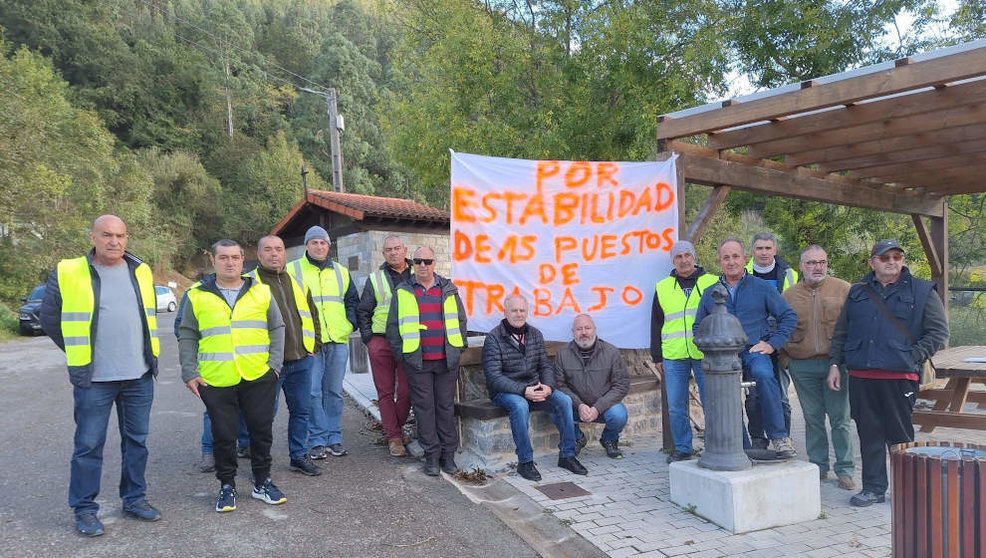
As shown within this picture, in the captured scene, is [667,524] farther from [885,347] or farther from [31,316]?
[31,316]

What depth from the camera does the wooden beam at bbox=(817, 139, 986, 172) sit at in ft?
19.7

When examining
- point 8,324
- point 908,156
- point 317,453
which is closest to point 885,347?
point 908,156

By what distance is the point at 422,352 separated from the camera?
4844 mm

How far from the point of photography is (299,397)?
485 centimetres

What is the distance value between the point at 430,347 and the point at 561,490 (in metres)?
1.43

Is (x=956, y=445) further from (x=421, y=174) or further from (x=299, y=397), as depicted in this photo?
(x=421, y=174)

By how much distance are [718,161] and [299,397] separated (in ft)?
13.7

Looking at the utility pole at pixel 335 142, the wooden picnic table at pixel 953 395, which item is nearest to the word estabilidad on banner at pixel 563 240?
the wooden picnic table at pixel 953 395

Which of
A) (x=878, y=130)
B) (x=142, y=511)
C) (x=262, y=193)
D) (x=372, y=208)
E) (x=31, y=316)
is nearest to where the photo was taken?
(x=142, y=511)

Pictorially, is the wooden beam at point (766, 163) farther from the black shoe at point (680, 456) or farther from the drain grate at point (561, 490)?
A: the drain grate at point (561, 490)

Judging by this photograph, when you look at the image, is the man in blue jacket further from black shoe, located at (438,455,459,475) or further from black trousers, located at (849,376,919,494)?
black shoe, located at (438,455,459,475)

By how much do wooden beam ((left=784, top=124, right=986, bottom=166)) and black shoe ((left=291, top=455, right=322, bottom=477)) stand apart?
17.0 feet

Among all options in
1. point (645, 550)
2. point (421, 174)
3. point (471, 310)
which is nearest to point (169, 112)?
point (421, 174)

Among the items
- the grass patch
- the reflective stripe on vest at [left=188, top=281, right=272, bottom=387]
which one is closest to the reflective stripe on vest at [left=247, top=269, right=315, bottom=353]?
the reflective stripe on vest at [left=188, top=281, right=272, bottom=387]
